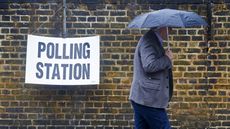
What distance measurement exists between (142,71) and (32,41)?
2.31m

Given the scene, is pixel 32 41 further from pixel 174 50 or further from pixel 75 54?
pixel 174 50

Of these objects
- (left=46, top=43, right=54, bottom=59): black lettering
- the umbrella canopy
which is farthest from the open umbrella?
(left=46, top=43, right=54, bottom=59): black lettering

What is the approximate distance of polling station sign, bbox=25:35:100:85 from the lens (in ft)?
23.4

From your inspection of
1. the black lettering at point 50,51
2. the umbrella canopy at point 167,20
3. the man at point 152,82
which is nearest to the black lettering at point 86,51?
the black lettering at point 50,51

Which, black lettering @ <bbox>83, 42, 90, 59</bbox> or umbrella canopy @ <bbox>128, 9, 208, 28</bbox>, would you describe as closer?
umbrella canopy @ <bbox>128, 9, 208, 28</bbox>

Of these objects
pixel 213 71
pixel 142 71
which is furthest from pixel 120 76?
pixel 142 71

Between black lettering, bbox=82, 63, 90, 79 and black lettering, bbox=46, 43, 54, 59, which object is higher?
black lettering, bbox=46, 43, 54, 59

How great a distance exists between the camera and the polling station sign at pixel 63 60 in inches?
281

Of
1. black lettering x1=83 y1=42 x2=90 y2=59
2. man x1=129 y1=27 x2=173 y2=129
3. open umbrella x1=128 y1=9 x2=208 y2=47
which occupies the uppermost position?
open umbrella x1=128 y1=9 x2=208 y2=47

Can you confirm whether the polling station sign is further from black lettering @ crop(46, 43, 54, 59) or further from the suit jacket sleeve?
the suit jacket sleeve

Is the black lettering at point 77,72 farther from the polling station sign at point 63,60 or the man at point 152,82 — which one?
the man at point 152,82

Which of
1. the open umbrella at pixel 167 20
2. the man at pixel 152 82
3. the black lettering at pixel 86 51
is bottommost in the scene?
→ the man at pixel 152 82

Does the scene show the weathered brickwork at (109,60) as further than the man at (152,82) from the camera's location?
Yes

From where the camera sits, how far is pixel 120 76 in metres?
7.23
